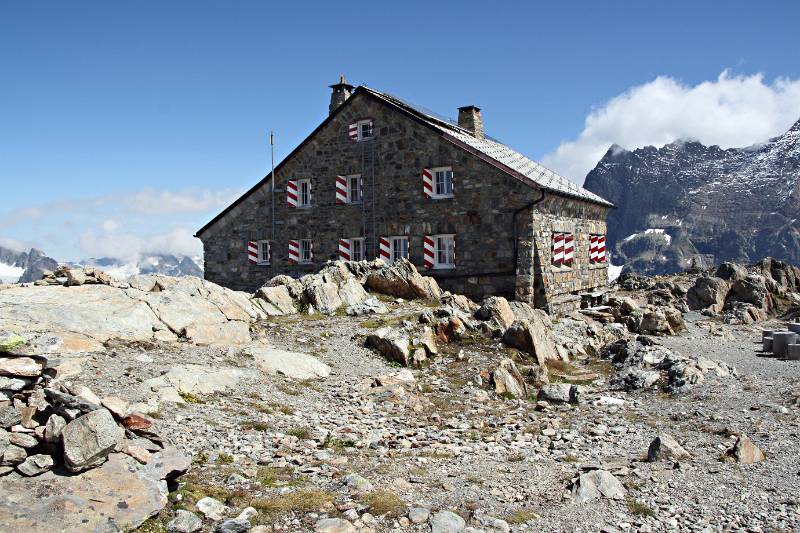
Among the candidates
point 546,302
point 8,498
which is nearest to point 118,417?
point 8,498

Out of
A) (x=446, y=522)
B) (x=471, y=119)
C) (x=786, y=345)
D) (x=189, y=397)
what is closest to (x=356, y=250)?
(x=471, y=119)

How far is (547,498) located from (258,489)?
3505mm

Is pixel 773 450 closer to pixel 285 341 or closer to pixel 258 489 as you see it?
pixel 258 489

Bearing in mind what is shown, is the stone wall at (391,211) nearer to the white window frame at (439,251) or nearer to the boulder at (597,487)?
the white window frame at (439,251)

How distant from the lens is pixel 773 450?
382 inches

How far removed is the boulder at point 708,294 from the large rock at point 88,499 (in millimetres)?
28526

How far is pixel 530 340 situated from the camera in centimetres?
1630

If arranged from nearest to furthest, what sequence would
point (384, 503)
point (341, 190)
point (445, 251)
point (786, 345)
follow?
point (384, 503) → point (786, 345) → point (445, 251) → point (341, 190)

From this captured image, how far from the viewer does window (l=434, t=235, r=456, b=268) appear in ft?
85.4

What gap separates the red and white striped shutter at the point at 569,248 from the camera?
2684cm

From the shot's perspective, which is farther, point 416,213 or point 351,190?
point 351,190

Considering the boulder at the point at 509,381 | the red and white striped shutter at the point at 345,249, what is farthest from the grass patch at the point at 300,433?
the red and white striped shutter at the point at 345,249

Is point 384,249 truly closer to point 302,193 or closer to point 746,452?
point 302,193

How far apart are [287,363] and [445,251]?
13.7 metres
